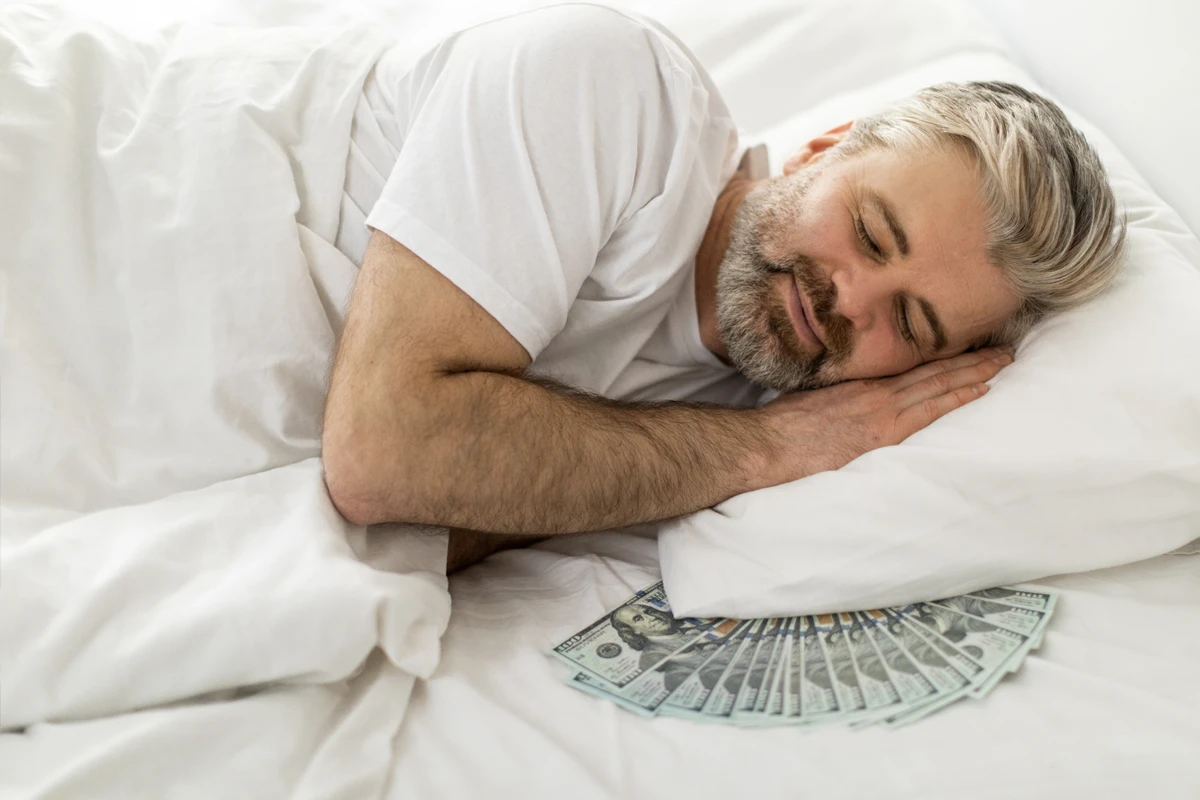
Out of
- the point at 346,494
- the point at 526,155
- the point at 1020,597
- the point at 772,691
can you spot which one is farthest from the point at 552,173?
the point at 1020,597

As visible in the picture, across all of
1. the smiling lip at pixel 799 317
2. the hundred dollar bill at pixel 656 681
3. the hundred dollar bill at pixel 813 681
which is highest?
the smiling lip at pixel 799 317

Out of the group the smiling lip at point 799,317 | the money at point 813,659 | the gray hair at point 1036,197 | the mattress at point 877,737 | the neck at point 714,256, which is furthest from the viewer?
the neck at point 714,256

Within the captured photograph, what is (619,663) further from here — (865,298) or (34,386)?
(34,386)

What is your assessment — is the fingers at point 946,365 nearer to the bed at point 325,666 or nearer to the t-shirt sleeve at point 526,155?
the bed at point 325,666

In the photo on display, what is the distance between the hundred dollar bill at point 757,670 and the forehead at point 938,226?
563 mm

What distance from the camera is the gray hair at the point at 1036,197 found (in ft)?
4.28

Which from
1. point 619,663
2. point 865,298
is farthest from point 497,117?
point 619,663

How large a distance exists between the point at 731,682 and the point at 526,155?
0.70m

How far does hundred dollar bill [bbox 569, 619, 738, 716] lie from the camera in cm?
100

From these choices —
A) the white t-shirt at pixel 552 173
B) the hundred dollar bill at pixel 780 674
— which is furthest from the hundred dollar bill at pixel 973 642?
the white t-shirt at pixel 552 173

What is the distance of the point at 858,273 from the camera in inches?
52.8

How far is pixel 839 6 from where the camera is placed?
1948 mm

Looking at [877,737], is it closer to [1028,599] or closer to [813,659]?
[813,659]

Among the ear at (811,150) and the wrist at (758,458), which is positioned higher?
the ear at (811,150)
